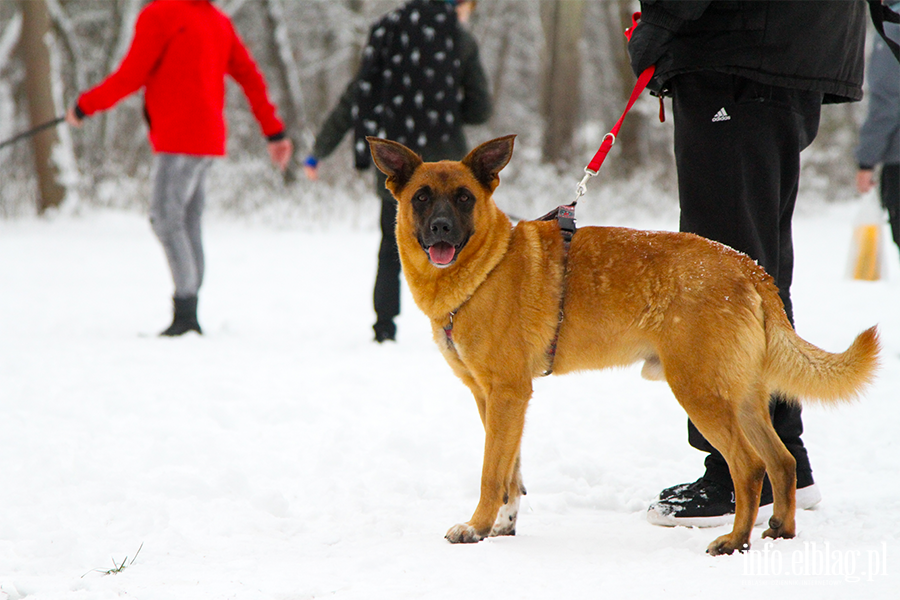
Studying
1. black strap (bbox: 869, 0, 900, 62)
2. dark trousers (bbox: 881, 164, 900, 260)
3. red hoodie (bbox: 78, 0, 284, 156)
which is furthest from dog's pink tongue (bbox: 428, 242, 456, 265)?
dark trousers (bbox: 881, 164, 900, 260)

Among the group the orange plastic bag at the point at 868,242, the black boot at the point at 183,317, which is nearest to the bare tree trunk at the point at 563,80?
the orange plastic bag at the point at 868,242

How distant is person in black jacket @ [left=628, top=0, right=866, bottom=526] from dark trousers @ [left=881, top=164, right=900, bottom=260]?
9.25 ft

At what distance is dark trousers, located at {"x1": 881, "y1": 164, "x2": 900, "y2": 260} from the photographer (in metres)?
5.24

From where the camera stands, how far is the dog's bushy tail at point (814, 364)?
2412mm

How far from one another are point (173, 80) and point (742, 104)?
4537 millimetres

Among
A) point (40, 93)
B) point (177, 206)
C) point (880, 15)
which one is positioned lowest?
point (177, 206)

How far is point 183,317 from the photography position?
5.94 m

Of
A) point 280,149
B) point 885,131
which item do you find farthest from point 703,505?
point 280,149

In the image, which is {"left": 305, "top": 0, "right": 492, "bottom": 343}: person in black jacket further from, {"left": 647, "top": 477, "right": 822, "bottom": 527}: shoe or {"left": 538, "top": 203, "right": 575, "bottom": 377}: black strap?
A: {"left": 647, "top": 477, "right": 822, "bottom": 527}: shoe

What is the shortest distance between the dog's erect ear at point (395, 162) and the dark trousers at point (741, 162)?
1.07 metres

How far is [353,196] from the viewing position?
14.4m

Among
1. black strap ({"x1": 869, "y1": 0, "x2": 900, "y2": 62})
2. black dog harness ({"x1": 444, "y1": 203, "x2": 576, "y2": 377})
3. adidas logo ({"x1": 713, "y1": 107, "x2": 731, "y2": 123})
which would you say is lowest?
black dog harness ({"x1": 444, "y1": 203, "x2": 576, "y2": 377})

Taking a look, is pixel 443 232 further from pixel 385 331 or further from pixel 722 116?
pixel 385 331

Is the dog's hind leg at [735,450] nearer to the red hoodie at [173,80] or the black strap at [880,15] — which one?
the black strap at [880,15]
